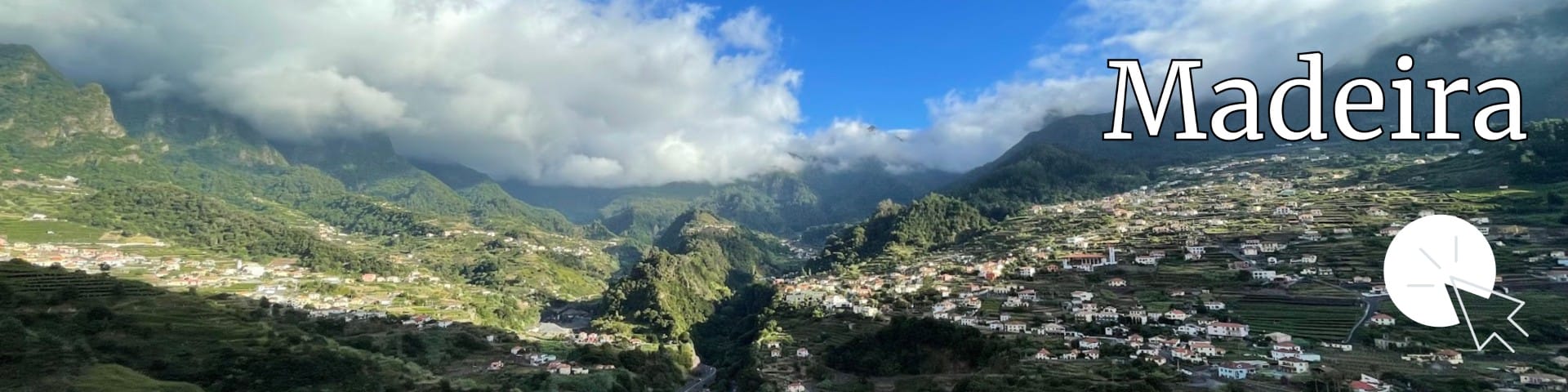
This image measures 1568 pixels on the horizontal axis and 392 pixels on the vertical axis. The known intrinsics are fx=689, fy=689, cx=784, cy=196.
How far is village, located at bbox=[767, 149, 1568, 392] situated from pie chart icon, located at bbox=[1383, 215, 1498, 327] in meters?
6.15

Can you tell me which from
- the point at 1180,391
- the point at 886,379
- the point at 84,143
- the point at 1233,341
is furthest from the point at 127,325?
the point at 84,143

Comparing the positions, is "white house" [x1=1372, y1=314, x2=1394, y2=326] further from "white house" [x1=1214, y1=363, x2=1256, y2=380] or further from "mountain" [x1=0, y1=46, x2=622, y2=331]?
"mountain" [x1=0, y1=46, x2=622, y2=331]

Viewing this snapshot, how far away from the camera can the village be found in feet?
114

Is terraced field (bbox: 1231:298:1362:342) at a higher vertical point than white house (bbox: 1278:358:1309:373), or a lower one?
higher

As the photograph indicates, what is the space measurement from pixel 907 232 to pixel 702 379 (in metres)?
58.4

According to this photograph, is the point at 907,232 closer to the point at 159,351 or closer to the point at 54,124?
the point at 159,351

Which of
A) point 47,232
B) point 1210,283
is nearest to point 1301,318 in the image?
point 1210,283

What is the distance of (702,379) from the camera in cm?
5206

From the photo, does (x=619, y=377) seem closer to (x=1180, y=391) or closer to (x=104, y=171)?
(x=1180, y=391)

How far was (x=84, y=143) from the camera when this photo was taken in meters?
127

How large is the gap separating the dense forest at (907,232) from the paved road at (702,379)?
41321 mm

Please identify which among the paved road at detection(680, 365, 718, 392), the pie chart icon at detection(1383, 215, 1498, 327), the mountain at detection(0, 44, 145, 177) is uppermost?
the mountain at detection(0, 44, 145, 177)

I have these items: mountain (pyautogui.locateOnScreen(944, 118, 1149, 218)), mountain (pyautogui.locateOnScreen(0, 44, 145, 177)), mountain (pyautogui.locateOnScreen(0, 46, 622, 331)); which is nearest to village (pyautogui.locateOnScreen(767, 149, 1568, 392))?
mountain (pyautogui.locateOnScreen(944, 118, 1149, 218))

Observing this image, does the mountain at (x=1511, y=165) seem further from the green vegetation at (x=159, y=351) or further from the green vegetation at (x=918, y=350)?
the green vegetation at (x=159, y=351)
